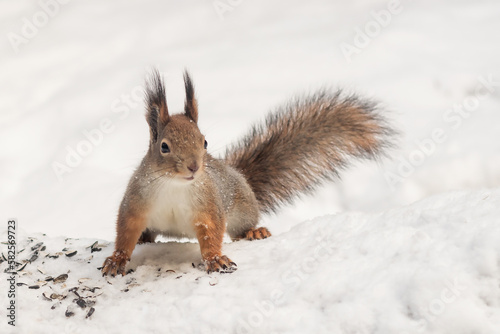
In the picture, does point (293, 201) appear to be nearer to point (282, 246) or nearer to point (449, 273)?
point (282, 246)

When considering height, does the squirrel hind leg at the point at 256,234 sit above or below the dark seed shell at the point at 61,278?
above

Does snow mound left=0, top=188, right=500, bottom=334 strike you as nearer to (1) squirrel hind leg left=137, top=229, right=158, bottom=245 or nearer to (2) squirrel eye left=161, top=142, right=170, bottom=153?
(1) squirrel hind leg left=137, top=229, right=158, bottom=245

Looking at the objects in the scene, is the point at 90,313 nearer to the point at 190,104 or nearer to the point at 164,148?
the point at 164,148

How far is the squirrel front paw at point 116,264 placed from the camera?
246cm

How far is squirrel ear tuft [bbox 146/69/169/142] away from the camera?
246cm

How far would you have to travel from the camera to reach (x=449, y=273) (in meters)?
1.73

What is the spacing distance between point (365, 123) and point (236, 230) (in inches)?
40.0

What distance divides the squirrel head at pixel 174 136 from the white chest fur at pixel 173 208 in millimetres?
108

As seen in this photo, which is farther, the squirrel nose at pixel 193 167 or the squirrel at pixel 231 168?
the squirrel at pixel 231 168

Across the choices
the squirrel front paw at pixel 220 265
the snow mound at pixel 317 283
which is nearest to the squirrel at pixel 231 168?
the squirrel front paw at pixel 220 265

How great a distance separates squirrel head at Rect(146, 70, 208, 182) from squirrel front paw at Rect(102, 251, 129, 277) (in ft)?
1.52

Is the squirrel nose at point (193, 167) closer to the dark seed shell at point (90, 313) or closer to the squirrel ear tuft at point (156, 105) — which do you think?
the squirrel ear tuft at point (156, 105)

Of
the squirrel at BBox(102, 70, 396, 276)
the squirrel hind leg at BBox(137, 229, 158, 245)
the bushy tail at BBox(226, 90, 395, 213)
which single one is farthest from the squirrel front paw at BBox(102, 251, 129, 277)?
the bushy tail at BBox(226, 90, 395, 213)

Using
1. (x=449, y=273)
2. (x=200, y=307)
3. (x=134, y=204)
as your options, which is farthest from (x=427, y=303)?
(x=134, y=204)
